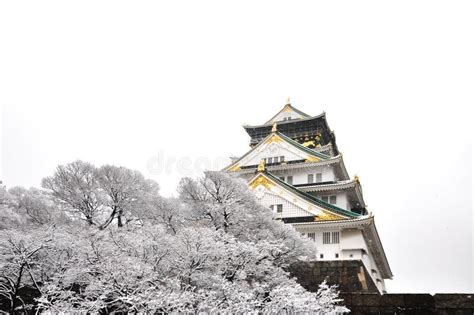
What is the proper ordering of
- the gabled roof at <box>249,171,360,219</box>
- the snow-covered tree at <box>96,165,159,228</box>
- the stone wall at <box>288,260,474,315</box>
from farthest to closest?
the gabled roof at <box>249,171,360,219</box>, the snow-covered tree at <box>96,165,159,228</box>, the stone wall at <box>288,260,474,315</box>

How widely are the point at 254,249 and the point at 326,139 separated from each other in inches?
1012

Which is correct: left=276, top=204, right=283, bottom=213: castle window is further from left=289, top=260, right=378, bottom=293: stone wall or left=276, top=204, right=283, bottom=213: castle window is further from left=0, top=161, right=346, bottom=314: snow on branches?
left=0, top=161, right=346, bottom=314: snow on branches

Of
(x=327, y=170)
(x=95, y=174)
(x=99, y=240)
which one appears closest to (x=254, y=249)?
(x=99, y=240)

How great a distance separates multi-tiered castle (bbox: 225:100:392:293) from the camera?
25047mm

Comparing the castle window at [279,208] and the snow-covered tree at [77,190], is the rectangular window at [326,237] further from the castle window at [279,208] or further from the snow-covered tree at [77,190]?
the snow-covered tree at [77,190]

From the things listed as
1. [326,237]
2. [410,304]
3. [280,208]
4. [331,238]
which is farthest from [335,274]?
[410,304]

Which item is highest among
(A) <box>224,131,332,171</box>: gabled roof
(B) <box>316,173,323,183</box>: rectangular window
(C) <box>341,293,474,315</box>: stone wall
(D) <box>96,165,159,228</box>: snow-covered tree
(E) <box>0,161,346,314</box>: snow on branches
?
(A) <box>224,131,332,171</box>: gabled roof

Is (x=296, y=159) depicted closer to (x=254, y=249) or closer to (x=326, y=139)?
(x=326, y=139)

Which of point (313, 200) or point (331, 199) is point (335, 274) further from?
point (331, 199)

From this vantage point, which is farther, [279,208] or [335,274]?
[279,208]

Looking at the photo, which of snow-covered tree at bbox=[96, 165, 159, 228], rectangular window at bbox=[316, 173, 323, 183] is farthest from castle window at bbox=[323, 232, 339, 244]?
snow-covered tree at bbox=[96, 165, 159, 228]

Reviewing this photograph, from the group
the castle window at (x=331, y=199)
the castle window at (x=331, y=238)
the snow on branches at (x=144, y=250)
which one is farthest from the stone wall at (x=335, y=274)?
the castle window at (x=331, y=199)

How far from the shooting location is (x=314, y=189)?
29.8m

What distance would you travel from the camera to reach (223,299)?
13438mm
